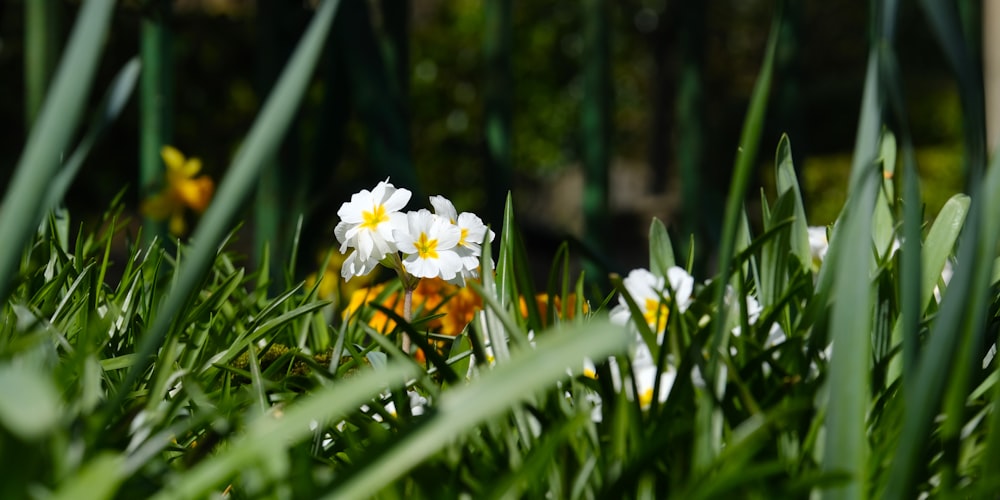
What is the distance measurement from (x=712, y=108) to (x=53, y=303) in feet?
30.2

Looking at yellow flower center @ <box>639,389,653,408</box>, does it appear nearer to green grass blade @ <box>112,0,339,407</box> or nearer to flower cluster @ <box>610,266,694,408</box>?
flower cluster @ <box>610,266,694,408</box>

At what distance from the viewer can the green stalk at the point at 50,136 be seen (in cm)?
52

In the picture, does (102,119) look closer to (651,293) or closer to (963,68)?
(651,293)

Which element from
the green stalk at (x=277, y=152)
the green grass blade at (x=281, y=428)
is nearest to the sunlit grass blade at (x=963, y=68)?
the green grass blade at (x=281, y=428)

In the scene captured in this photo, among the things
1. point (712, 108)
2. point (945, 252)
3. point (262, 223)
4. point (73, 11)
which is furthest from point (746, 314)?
point (712, 108)

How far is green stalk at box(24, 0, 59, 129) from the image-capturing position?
1529 mm

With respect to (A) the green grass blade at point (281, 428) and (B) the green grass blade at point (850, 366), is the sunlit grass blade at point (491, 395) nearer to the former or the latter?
(A) the green grass blade at point (281, 428)

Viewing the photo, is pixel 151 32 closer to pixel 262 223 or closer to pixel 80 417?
pixel 262 223

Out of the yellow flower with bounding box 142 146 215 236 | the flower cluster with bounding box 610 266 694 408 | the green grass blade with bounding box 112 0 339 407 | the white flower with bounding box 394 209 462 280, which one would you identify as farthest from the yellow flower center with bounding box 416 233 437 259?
the yellow flower with bounding box 142 146 215 236

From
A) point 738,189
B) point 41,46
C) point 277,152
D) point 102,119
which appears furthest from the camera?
point 277,152

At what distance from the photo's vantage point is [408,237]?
94cm

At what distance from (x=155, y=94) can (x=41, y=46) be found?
0.25m

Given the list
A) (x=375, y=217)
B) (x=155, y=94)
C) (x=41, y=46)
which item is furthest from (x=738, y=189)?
(x=155, y=94)

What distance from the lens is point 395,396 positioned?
758 millimetres
